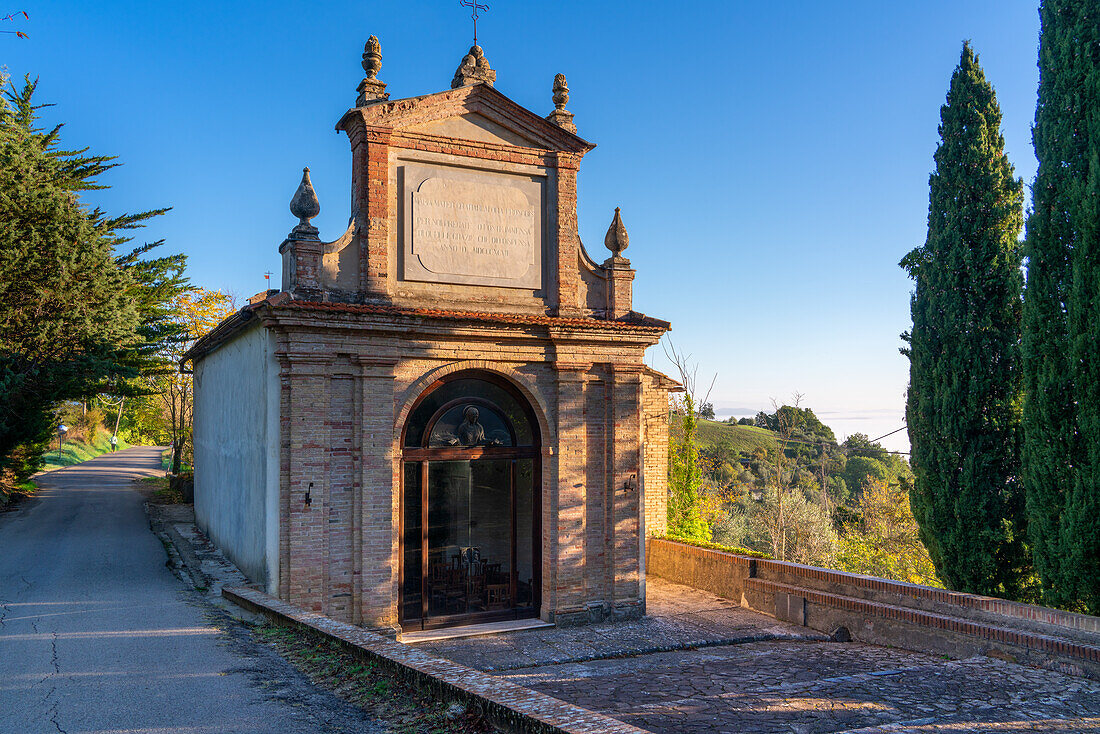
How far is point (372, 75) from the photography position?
35.2 feet

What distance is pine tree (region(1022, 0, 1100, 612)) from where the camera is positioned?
9.15 meters

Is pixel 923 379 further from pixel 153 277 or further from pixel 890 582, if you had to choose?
pixel 153 277

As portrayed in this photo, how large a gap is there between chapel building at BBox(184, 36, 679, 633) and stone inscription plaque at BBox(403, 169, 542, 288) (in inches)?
0.9

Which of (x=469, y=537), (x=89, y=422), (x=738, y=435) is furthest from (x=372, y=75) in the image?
(x=738, y=435)

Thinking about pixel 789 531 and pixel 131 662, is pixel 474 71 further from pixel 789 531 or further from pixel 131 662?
pixel 789 531

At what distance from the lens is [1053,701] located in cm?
707

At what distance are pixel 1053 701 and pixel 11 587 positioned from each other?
13.3m

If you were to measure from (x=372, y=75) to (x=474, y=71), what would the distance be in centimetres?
172

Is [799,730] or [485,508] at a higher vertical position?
[485,508]

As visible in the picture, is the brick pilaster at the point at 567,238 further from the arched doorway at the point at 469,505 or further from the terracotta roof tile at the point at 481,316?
the arched doorway at the point at 469,505

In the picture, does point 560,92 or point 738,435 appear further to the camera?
point 738,435

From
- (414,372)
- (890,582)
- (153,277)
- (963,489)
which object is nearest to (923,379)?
(963,489)

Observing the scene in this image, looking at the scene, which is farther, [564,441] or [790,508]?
[790,508]

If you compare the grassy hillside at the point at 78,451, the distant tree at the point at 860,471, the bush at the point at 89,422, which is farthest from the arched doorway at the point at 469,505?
the bush at the point at 89,422
